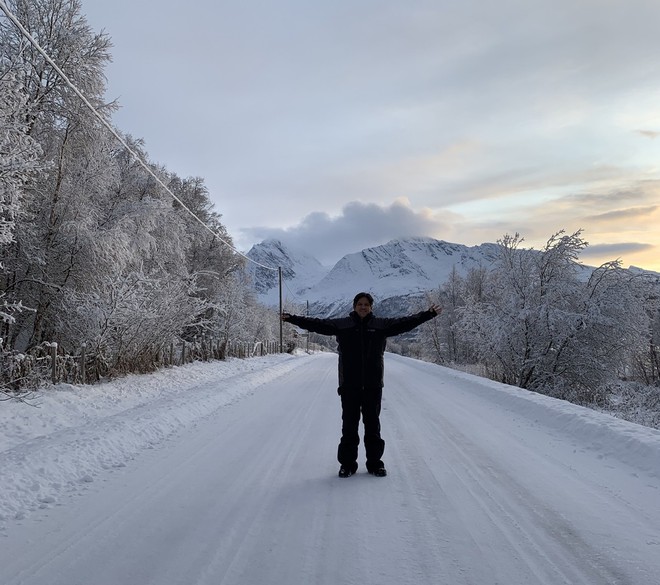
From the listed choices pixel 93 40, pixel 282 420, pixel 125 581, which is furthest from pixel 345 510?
pixel 93 40

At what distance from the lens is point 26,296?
47.3 ft

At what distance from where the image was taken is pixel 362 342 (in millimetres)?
5090

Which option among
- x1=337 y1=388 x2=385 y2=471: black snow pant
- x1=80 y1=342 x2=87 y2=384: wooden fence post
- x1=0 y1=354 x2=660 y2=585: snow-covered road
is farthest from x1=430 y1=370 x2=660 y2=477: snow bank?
x1=80 y1=342 x2=87 y2=384: wooden fence post

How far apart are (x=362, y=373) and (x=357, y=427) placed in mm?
570

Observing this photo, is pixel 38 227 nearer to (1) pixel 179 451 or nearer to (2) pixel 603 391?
(1) pixel 179 451

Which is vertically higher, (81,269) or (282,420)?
(81,269)

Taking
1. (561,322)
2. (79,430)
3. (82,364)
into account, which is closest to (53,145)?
(82,364)

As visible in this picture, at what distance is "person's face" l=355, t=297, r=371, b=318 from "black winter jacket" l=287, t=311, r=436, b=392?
4 cm

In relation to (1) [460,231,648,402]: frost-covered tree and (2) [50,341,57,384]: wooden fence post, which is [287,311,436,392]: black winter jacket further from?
(1) [460,231,648,402]: frost-covered tree

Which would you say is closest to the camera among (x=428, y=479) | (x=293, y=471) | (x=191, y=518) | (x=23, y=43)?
(x=191, y=518)

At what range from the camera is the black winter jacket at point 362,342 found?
5.05 metres

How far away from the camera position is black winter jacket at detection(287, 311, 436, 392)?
5.05 meters

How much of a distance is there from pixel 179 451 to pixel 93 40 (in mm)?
14488

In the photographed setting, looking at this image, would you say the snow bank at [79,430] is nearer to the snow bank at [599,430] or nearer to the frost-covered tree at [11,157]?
the frost-covered tree at [11,157]
